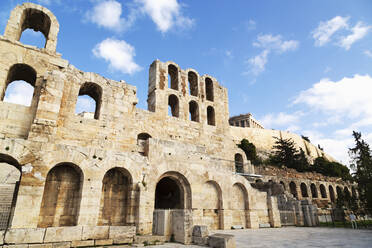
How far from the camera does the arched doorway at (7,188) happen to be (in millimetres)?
9493

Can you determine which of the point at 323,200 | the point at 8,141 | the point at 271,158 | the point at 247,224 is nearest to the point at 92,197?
the point at 8,141

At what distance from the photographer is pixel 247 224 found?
14141mm

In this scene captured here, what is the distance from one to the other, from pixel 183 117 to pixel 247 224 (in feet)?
30.1

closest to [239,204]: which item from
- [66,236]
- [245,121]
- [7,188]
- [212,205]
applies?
[212,205]

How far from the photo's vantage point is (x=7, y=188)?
14.0 metres

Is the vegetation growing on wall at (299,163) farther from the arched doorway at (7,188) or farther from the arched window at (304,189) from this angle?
the arched doorway at (7,188)

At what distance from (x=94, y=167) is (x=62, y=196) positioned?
1.84 m

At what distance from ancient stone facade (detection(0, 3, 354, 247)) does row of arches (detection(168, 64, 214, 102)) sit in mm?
2494

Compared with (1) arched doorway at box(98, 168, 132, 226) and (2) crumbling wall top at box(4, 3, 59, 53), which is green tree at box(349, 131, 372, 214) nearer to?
(1) arched doorway at box(98, 168, 132, 226)

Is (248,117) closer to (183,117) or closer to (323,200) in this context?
(323,200)

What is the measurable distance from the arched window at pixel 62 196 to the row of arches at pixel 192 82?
11801 mm

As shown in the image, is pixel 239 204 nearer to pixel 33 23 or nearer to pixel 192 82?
pixel 192 82

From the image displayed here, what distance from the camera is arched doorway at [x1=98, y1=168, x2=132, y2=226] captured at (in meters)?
10.6

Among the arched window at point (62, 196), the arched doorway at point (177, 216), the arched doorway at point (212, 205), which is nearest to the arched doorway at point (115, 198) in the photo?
the arched window at point (62, 196)
